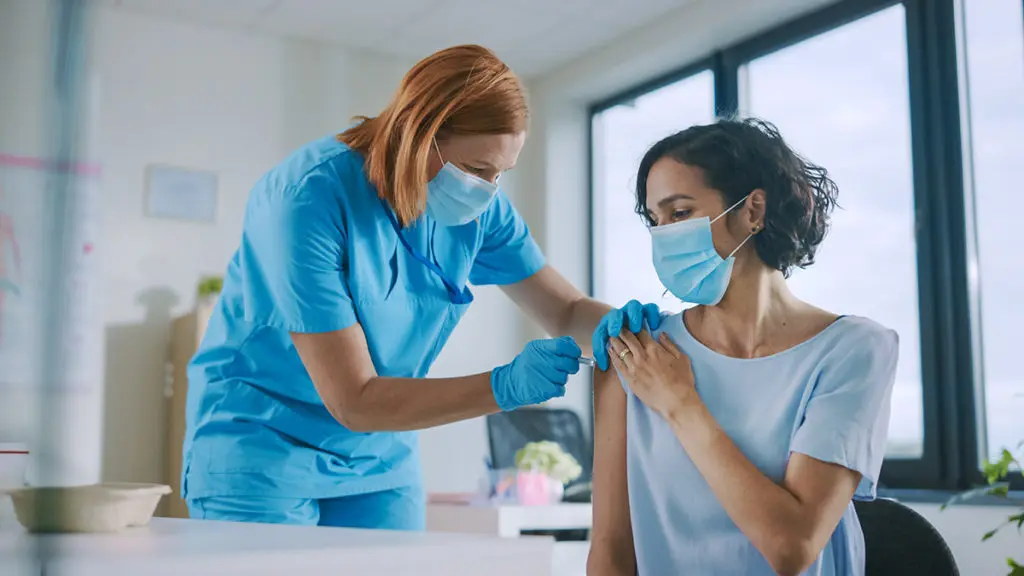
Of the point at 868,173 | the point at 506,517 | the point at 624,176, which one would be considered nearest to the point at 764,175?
the point at 506,517

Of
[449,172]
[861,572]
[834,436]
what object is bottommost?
[861,572]

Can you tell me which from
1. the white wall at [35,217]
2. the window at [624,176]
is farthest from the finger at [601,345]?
the window at [624,176]

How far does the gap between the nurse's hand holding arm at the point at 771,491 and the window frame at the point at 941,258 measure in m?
1.89

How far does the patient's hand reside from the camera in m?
1.27

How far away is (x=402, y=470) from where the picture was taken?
1539mm

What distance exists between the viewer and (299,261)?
137cm

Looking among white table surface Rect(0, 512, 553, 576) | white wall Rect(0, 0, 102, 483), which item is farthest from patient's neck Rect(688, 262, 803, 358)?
white wall Rect(0, 0, 102, 483)

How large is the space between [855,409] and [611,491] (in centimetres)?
35

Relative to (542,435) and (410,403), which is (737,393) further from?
(542,435)

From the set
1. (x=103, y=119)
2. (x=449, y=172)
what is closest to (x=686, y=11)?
(x=103, y=119)

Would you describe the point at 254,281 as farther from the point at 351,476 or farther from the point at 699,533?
the point at 699,533

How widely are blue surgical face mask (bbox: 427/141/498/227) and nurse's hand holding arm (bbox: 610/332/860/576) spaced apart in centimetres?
47

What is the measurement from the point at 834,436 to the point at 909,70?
2.25 m

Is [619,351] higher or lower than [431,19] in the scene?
lower
